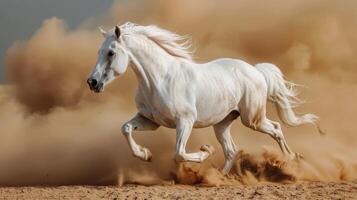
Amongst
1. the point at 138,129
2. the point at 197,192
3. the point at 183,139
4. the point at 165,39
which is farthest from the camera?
the point at 165,39

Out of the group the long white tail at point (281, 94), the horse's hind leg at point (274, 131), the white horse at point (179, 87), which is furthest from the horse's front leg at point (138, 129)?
the long white tail at point (281, 94)

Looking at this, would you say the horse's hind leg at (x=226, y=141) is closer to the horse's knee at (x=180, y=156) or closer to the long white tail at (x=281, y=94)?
the long white tail at (x=281, y=94)

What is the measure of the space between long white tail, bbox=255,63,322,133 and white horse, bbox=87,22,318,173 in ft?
0.35

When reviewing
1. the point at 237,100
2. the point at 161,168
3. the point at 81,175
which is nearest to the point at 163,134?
the point at 161,168

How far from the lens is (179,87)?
8.42 metres

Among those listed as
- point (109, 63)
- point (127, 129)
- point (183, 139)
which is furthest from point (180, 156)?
point (109, 63)

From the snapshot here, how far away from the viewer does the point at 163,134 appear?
11.1 m

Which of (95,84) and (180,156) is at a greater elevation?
(95,84)

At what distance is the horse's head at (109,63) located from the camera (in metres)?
8.19

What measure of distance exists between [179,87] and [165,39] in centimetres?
85

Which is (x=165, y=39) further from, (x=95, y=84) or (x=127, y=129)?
(x=127, y=129)

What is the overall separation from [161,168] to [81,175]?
4.82 ft

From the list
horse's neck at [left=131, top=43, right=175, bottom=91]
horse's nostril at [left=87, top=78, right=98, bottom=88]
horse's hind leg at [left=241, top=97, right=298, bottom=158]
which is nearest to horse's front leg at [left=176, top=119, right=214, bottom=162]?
horse's neck at [left=131, top=43, right=175, bottom=91]

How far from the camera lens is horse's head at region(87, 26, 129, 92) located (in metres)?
8.19
